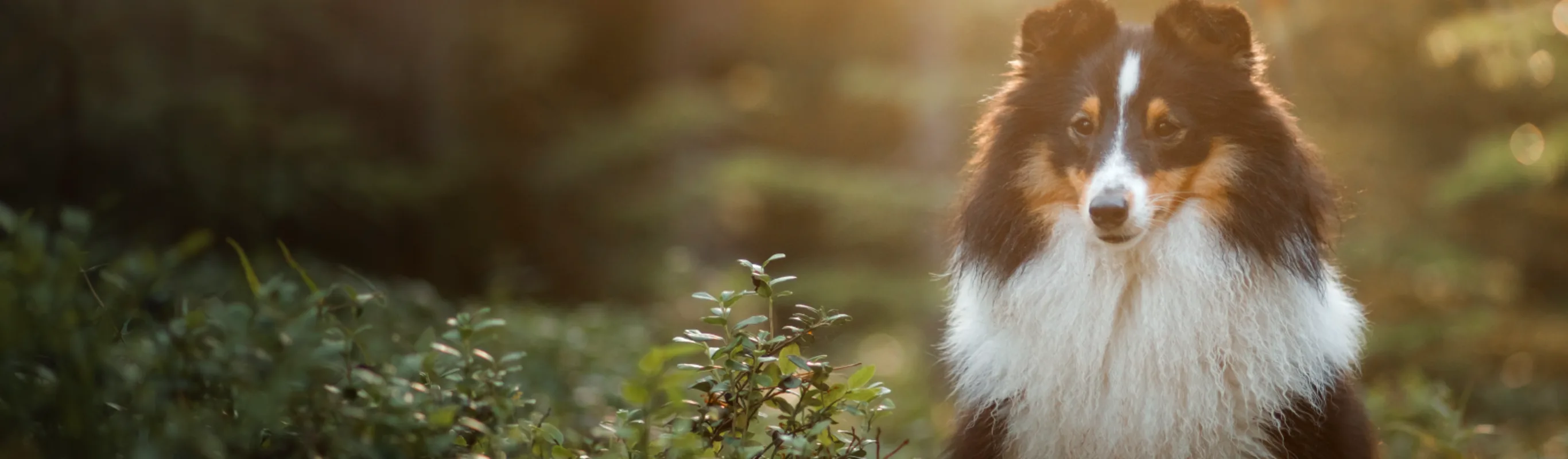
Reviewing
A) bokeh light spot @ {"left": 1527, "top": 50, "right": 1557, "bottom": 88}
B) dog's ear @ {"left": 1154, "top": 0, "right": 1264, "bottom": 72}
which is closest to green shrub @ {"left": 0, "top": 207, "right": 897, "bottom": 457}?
dog's ear @ {"left": 1154, "top": 0, "right": 1264, "bottom": 72}

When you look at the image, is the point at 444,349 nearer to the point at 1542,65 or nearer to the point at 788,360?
the point at 788,360

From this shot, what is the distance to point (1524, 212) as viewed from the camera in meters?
7.92

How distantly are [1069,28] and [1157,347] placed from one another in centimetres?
85

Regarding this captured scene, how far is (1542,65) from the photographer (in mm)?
5277

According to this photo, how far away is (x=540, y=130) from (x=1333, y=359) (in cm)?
1343

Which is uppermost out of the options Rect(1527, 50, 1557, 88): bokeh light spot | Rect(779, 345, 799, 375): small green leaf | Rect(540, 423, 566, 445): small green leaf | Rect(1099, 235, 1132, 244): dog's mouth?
Rect(1527, 50, 1557, 88): bokeh light spot

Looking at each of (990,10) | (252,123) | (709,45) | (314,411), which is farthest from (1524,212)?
(252,123)

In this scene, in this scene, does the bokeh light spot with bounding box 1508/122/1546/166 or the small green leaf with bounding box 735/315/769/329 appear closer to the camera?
the small green leaf with bounding box 735/315/769/329

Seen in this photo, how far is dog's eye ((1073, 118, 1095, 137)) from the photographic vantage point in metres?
2.97

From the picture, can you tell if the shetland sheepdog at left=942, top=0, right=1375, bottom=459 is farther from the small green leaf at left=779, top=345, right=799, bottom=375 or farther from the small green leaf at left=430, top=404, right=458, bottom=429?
the small green leaf at left=430, top=404, right=458, bottom=429

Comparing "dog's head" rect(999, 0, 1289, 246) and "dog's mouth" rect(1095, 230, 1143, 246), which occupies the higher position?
"dog's head" rect(999, 0, 1289, 246)

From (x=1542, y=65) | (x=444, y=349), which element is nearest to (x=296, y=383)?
(x=444, y=349)

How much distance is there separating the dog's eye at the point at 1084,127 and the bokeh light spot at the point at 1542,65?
11.0 ft

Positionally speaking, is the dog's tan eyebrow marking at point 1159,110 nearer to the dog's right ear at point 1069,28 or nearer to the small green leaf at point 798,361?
the dog's right ear at point 1069,28
